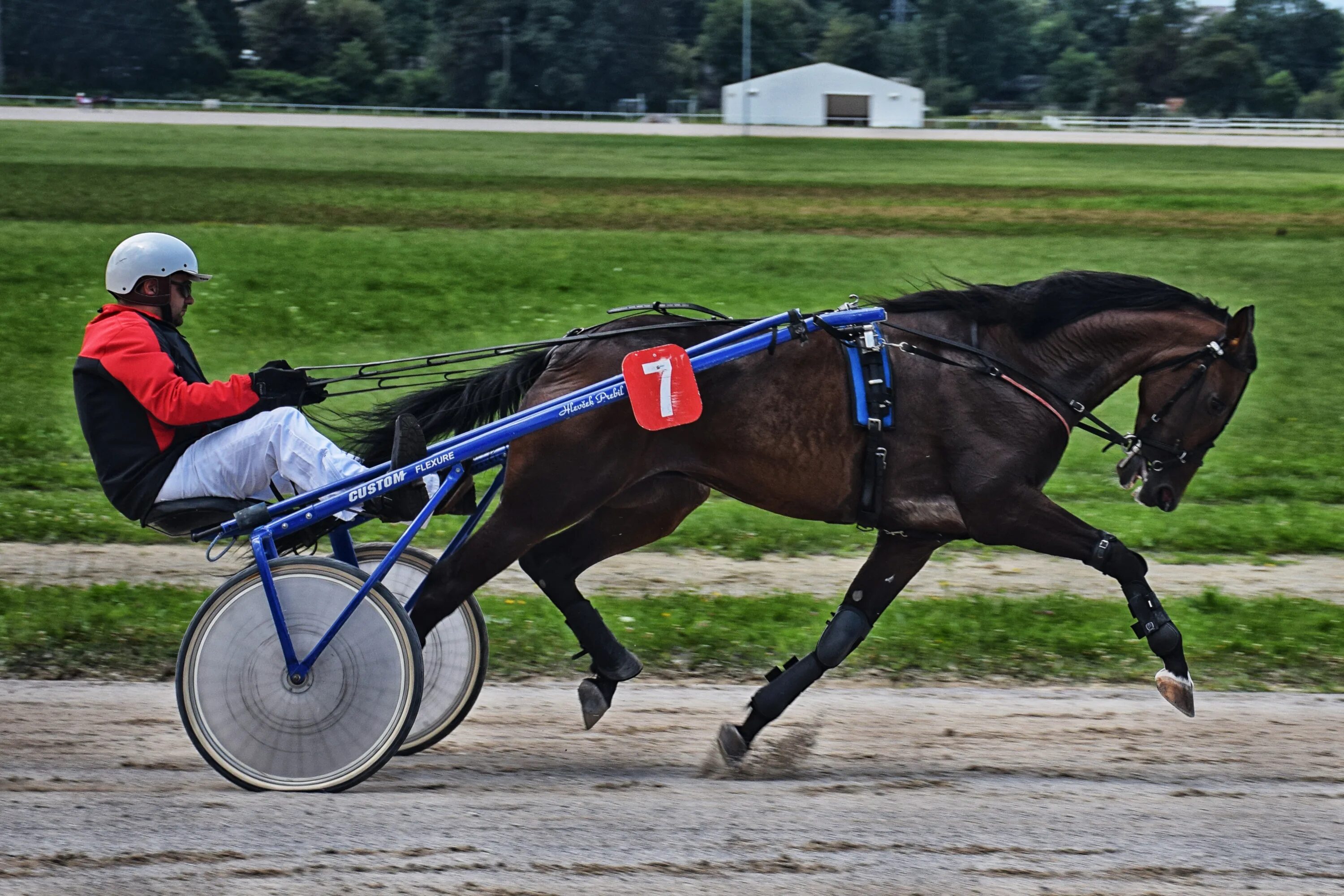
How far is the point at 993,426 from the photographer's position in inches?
182

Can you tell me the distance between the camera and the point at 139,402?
14.3ft

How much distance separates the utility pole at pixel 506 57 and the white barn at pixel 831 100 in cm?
760

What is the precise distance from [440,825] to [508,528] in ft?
3.21

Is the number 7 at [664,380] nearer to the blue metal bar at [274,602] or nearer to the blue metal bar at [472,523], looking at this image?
the blue metal bar at [472,523]

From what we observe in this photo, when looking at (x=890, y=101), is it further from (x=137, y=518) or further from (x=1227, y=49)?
(x=137, y=518)

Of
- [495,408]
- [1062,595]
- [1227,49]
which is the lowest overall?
[1062,595]

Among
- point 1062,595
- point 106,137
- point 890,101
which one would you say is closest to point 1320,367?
point 1062,595

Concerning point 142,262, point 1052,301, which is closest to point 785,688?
point 1052,301

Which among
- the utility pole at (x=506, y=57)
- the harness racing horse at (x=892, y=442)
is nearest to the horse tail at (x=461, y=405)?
the harness racing horse at (x=892, y=442)

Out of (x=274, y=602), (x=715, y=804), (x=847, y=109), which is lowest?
(x=715, y=804)

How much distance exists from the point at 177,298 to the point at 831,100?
157ft

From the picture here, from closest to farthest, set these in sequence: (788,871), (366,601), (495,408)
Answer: (788,871), (366,601), (495,408)

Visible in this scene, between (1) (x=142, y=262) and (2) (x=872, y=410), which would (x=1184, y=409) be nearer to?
(2) (x=872, y=410)

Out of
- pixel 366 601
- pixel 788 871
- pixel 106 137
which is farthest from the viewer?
pixel 106 137
